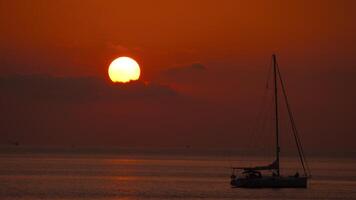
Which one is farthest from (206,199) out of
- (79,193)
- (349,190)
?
(349,190)

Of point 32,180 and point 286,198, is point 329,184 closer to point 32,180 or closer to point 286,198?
point 286,198

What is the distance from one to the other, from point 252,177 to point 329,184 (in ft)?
71.6

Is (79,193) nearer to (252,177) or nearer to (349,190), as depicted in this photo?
(252,177)

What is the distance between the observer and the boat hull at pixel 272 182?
87062 millimetres

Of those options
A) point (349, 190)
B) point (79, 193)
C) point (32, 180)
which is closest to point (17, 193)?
point (79, 193)

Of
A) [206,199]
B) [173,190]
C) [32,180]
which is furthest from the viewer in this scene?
[32,180]

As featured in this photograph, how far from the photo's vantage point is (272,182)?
8712 cm

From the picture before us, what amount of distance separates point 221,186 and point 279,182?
1304cm

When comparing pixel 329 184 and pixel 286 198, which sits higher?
pixel 329 184

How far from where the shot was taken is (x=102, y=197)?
81000mm

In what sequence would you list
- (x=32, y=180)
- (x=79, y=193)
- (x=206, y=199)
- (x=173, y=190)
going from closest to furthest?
(x=206, y=199) → (x=79, y=193) → (x=173, y=190) → (x=32, y=180)

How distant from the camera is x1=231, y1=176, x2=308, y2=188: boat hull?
286 feet

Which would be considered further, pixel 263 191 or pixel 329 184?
pixel 329 184

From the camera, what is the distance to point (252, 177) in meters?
89.8
